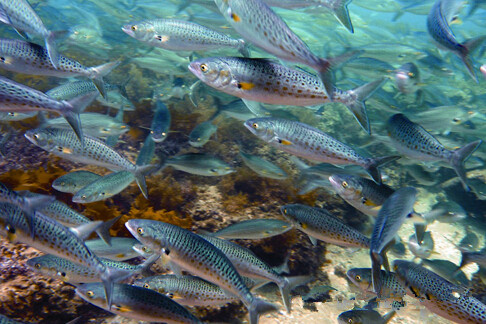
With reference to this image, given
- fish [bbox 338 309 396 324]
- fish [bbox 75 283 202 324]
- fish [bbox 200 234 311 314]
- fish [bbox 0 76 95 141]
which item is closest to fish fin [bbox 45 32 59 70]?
fish [bbox 0 76 95 141]

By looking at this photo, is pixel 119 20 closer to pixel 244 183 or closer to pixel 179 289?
pixel 244 183

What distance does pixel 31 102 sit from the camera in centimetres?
225

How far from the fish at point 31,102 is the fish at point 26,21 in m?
0.60

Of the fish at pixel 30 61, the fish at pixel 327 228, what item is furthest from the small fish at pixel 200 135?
the fish at pixel 327 228

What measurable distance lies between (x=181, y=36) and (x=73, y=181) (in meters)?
2.46

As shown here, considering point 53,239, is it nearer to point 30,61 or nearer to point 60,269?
point 60,269

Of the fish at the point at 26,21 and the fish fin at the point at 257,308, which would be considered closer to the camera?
the fish fin at the point at 257,308

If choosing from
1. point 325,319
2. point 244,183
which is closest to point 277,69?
point 325,319

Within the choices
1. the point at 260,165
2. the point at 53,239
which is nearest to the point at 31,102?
the point at 53,239

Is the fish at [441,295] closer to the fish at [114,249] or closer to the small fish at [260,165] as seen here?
the small fish at [260,165]

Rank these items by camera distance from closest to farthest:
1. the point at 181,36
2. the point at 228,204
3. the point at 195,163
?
1. the point at 181,36
2. the point at 195,163
3. the point at 228,204

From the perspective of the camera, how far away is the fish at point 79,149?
339 cm

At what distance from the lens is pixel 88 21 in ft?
58.3

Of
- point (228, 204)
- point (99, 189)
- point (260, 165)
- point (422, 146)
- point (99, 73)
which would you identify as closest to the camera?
point (422, 146)
